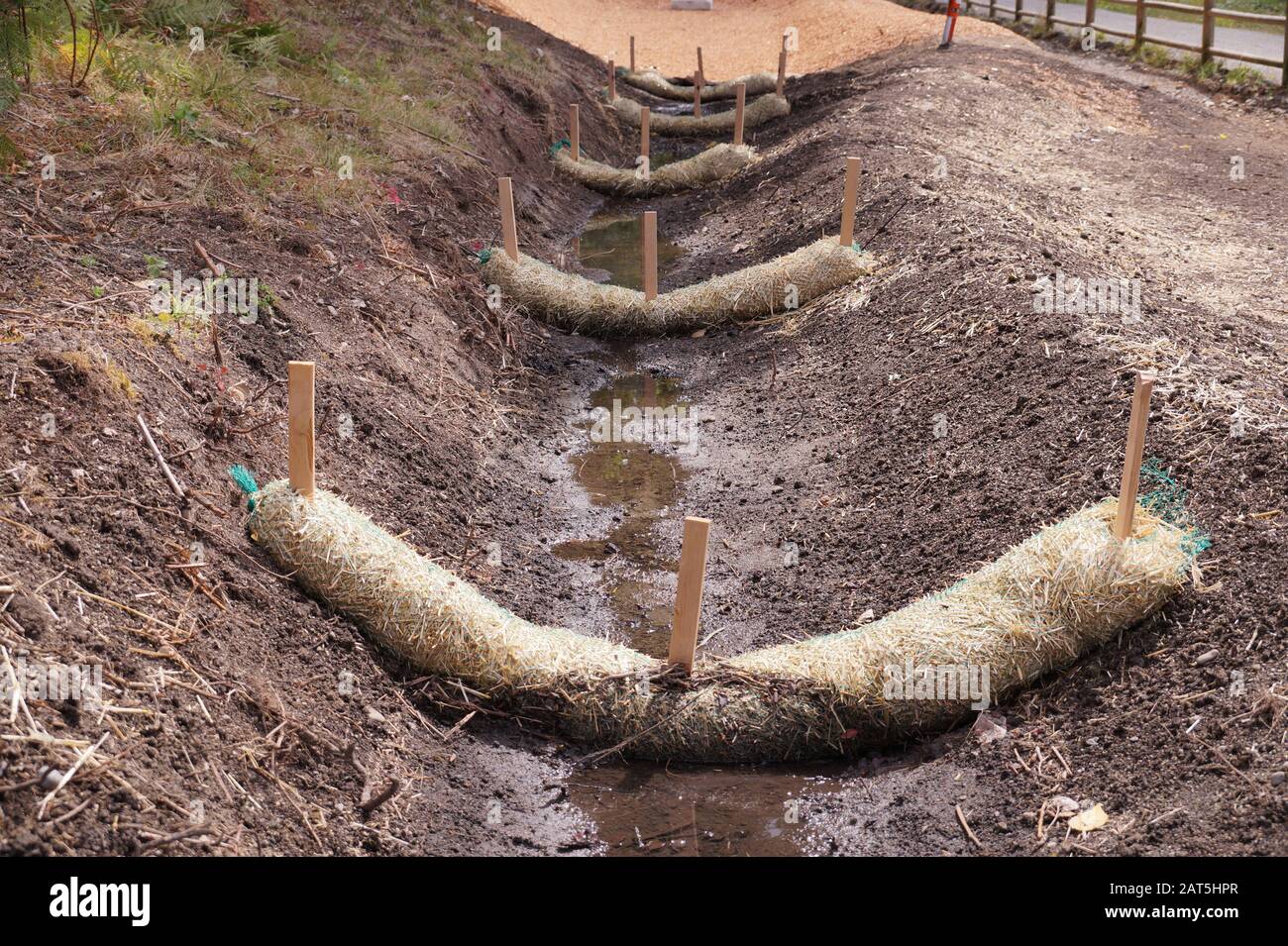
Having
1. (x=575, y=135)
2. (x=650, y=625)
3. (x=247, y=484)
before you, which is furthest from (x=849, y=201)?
(x=575, y=135)

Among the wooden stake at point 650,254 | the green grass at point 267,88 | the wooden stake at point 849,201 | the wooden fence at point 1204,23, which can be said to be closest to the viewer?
the green grass at point 267,88

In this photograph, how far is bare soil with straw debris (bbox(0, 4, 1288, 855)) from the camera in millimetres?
4031

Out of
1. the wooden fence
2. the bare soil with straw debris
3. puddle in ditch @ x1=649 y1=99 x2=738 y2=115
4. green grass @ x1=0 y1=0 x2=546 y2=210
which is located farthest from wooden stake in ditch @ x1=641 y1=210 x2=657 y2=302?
puddle in ditch @ x1=649 y1=99 x2=738 y2=115

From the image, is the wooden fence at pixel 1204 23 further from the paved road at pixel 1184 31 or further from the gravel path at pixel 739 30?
the gravel path at pixel 739 30

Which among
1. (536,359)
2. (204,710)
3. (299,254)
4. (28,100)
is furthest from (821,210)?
(204,710)

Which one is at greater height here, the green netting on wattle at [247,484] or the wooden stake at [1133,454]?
the wooden stake at [1133,454]

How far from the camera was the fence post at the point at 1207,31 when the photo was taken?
1678 centimetres

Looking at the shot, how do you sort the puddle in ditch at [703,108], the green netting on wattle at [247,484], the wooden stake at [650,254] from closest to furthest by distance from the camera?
1. the green netting on wattle at [247,484]
2. the wooden stake at [650,254]
3. the puddle in ditch at [703,108]

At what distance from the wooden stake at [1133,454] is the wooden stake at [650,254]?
568 cm

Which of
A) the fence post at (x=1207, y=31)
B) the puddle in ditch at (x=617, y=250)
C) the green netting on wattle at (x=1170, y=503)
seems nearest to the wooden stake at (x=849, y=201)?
the puddle in ditch at (x=617, y=250)

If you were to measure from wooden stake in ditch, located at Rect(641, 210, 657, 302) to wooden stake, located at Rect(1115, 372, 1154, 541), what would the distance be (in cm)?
568

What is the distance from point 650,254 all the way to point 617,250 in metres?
3.40

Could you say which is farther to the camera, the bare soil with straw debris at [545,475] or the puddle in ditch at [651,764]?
the puddle in ditch at [651,764]

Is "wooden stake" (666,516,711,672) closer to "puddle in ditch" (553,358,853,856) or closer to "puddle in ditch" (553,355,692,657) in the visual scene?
"puddle in ditch" (553,358,853,856)
